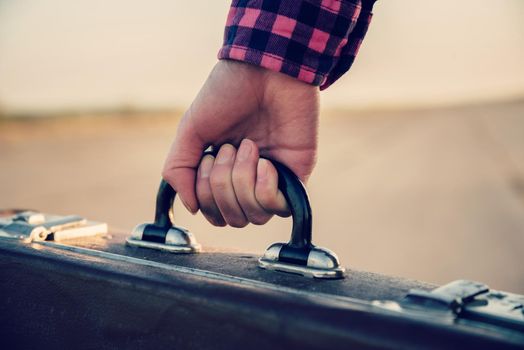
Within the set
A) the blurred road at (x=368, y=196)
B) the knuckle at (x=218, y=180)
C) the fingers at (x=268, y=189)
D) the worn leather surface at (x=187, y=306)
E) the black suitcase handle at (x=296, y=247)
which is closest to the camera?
the worn leather surface at (x=187, y=306)

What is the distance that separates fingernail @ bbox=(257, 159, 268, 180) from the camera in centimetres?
146

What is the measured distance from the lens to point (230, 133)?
1.70 m

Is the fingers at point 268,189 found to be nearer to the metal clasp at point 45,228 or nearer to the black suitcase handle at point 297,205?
the black suitcase handle at point 297,205

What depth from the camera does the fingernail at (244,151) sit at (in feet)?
5.00

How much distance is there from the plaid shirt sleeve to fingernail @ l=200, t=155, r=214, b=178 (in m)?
0.22

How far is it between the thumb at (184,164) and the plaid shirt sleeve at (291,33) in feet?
0.61

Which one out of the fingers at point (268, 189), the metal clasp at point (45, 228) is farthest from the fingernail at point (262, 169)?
the metal clasp at point (45, 228)

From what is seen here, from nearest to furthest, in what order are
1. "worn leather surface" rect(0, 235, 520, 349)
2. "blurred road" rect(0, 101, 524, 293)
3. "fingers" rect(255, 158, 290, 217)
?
1. "worn leather surface" rect(0, 235, 520, 349)
2. "fingers" rect(255, 158, 290, 217)
3. "blurred road" rect(0, 101, 524, 293)

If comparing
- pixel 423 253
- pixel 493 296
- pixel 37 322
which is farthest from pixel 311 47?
pixel 423 253

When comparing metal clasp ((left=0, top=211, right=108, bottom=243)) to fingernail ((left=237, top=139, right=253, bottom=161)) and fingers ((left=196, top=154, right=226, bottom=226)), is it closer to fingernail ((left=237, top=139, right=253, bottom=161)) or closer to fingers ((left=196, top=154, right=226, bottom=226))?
fingers ((left=196, top=154, right=226, bottom=226))

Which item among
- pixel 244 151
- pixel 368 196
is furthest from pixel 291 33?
pixel 368 196

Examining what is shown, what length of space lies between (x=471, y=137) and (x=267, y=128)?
42.5 ft

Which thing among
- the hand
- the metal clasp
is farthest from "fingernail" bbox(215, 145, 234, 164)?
the metal clasp

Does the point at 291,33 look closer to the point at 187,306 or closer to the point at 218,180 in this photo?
the point at 218,180
